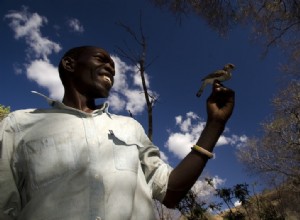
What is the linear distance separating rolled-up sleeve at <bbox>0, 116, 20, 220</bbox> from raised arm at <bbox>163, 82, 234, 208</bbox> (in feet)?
1.89

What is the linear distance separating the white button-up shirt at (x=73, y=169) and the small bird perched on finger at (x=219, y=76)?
0.41m

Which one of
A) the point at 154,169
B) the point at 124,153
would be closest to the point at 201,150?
the point at 154,169

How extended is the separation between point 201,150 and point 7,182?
738 millimetres

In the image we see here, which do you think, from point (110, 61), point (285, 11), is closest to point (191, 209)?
point (285, 11)

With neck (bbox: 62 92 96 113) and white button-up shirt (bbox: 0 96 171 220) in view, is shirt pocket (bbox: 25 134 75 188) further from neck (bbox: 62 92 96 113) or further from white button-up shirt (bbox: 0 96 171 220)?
neck (bbox: 62 92 96 113)

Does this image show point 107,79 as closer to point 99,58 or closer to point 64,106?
point 99,58

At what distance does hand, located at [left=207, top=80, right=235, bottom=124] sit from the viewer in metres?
1.41

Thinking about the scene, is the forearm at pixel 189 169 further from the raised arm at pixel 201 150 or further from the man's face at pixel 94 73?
the man's face at pixel 94 73

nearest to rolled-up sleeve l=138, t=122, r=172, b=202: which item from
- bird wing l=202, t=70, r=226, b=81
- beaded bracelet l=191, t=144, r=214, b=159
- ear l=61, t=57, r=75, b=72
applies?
beaded bracelet l=191, t=144, r=214, b=159

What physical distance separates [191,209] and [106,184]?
9689 mm

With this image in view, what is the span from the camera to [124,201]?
1131 mm

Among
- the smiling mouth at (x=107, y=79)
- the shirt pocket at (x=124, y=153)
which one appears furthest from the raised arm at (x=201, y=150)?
the smiling mouth at (x=107, y=79)

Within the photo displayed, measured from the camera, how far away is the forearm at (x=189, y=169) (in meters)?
1.35

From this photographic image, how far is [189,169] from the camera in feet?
4.42
